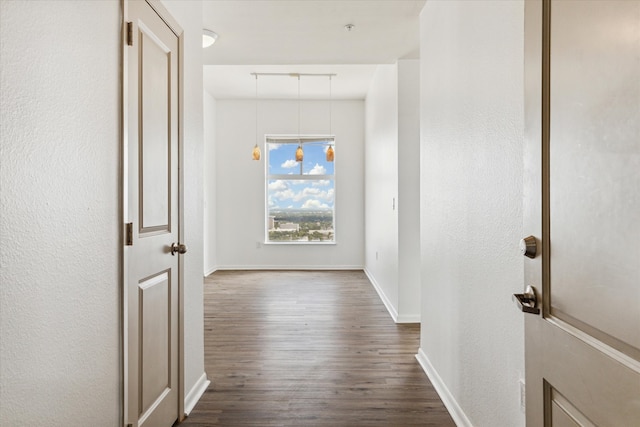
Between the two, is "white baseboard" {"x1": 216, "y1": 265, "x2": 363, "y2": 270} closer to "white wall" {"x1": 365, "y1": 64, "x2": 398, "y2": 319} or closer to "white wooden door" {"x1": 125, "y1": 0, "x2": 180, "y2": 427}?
"white wall" {"x1": 365, "y1": 64, "x2": 398, "y2": 319}

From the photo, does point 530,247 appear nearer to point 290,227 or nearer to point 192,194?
point 192,194

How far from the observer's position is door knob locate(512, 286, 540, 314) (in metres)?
1.04

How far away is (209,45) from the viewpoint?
359 centimetres

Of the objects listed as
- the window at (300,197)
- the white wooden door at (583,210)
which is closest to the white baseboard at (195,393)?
the white wooden door at (583,210)

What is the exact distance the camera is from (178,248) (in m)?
2.10

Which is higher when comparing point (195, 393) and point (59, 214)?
point (59, 214)

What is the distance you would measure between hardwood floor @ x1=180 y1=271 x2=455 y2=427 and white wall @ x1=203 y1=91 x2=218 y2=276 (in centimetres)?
162

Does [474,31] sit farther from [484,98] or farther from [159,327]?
[159,327]

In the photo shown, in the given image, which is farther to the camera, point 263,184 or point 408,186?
point 263,184

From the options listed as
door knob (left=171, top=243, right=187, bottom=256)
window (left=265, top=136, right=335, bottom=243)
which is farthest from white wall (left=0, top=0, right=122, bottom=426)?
window (left=265, top=136, right=335, bottom=243)

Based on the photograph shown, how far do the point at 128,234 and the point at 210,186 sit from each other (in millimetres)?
5320

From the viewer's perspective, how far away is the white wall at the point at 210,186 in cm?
650

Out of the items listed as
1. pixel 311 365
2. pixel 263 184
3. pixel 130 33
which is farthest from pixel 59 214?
pixel 263 184

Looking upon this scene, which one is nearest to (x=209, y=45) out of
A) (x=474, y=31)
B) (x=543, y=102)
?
(x=474, y=31)
